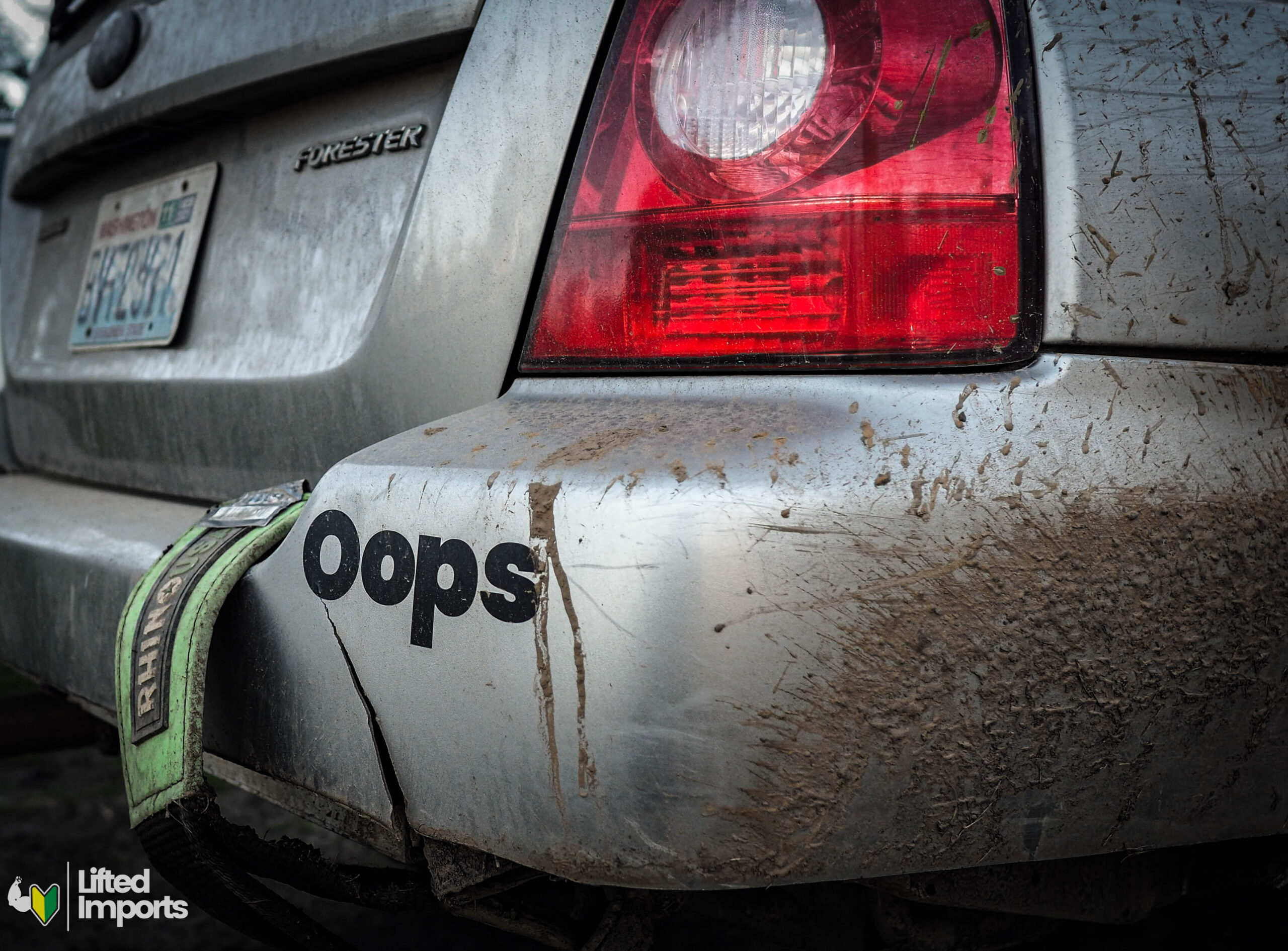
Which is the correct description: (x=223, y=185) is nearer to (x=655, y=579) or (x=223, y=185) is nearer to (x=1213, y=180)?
(x=655, y=579)

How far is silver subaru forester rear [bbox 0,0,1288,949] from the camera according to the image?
0.80m

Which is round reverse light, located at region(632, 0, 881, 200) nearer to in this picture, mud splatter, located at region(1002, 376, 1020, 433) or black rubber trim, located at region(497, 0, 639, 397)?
black rubber trim, located at region(497, 0, 639, 397)

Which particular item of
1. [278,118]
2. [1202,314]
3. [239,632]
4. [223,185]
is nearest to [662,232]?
[1202,314]

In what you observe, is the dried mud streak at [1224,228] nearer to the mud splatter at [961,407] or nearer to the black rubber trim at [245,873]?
the mud splatter at [961,407]

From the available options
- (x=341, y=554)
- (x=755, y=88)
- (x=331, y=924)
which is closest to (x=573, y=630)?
(x=341, y=554)

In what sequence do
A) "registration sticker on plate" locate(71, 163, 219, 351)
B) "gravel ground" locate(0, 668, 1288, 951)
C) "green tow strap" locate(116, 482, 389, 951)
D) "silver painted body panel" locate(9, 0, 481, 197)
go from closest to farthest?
1. "green tow strap" locate(116, 482, 389, 951)
2. "silver painted body panel" locate(9, 0, 481, 197)
3. "registration sticker on plate" locate(71, 163, 219, 351)
4. "gravel ground" locate(0, 668, 1288, 951)

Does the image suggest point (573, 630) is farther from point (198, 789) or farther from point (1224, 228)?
point (1224, 228)

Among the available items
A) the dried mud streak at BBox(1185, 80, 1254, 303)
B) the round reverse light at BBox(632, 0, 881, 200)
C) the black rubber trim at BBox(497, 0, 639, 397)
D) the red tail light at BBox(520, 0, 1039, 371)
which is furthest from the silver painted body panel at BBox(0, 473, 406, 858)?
the dried mud streak at BBox(1185, 80, 1254, 303)

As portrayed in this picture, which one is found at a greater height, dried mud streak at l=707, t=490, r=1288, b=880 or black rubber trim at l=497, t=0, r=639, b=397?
black rubber trim at l=497, t=0, r=639, b=397

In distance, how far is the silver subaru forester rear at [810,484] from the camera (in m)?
0.80

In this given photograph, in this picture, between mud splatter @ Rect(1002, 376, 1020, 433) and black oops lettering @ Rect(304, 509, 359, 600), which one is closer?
mud splatter @ Rect(1002, 376, 1020, 433)

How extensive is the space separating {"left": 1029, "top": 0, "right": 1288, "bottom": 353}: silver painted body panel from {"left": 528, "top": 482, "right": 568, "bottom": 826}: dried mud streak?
1.44 feet

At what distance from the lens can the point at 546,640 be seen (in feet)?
2.72

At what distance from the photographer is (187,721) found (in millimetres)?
1016
